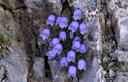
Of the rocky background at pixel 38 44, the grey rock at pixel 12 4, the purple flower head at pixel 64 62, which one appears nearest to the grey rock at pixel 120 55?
the rocky background at pixel 38 44

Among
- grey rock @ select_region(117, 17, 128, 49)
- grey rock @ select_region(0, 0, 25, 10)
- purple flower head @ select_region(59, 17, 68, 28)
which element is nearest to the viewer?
purple flower head @ select_region(59, 17, 68, 28)

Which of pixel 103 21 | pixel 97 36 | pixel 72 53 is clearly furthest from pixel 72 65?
pixel 103 21

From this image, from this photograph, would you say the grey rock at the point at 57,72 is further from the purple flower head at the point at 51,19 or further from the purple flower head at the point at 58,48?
the purple flower head at the point at 51,19

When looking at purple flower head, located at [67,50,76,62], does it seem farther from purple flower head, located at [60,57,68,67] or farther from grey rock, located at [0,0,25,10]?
grey rock, located at [0,0,25,10]

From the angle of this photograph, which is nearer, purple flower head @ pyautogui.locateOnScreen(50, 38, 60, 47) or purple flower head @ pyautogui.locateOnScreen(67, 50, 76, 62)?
purple flower head @ pyautogui.locateOnScreen(67, 50, 76, 62)

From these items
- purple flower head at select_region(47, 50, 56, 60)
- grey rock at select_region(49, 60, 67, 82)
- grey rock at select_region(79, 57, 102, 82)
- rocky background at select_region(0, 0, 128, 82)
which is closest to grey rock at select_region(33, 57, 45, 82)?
rocky background at select_region(0, 0, 128, 82)

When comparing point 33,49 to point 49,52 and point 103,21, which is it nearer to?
point 49,52

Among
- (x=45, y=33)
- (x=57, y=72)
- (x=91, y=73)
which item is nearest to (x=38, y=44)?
(x=45, y=33)
